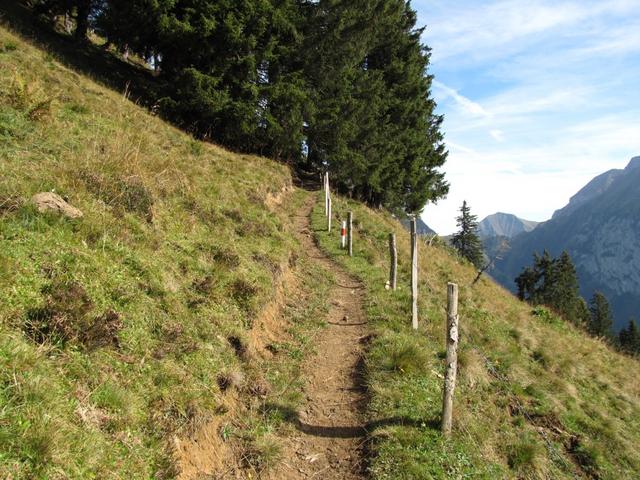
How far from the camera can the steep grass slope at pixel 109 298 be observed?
3.54m

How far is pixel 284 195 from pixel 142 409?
1879 cm

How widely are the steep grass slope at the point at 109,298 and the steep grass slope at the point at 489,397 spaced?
202 cm

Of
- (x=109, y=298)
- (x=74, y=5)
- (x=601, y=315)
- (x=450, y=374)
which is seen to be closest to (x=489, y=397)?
(x=450, y=374)

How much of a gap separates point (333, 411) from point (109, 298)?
361 cm

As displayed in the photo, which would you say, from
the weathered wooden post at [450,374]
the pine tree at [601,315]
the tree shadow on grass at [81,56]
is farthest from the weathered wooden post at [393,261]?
the pine tree at [601,315]

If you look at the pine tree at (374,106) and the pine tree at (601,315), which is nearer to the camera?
the pine tree at (374,106)

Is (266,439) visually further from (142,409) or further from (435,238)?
(435,238)

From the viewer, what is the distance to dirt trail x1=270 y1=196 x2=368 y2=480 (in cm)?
518

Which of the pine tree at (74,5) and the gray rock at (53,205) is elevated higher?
the pine tree at (74,5)

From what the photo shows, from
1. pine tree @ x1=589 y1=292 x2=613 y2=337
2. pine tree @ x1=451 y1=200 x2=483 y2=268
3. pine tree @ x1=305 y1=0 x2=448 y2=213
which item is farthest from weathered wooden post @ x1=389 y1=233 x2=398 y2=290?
pine tree @ x1=589 y1=292 x2=613 y2=337

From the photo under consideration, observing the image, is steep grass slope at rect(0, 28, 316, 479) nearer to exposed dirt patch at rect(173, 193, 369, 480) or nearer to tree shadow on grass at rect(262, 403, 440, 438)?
exposed dirt patch at rect(173, 193, 369, 480)

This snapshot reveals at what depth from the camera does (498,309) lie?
17.2 metres

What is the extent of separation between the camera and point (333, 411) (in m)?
6.34

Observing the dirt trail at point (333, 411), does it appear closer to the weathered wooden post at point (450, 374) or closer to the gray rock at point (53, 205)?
the weathered wooden post at point (450, 374)
